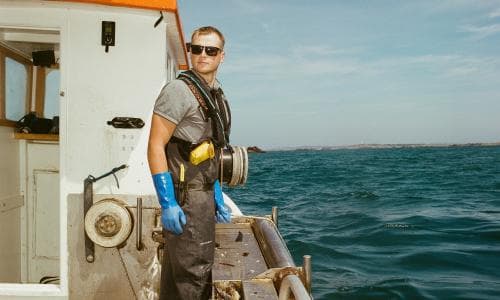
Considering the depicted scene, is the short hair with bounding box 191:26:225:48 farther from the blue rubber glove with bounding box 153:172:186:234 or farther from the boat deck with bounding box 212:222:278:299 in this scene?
the boat deck with bounding box 212:222:278:299

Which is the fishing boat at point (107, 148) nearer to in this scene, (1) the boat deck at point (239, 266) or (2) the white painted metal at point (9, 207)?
(1) the boat deck at point (239, 266)

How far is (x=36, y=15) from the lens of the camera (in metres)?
4.02

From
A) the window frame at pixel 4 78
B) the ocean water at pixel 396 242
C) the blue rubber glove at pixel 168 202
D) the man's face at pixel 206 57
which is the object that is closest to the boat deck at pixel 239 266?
the blue rubber glove at pixel 168 202

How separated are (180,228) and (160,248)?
1.55 m

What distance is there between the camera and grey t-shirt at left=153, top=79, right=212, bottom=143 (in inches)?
112

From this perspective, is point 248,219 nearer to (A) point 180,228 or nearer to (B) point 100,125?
(B) point 100,125

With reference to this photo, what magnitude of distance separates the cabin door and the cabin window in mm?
469

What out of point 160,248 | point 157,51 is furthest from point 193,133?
point 160,248

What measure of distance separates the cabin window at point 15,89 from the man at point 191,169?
10.4ft

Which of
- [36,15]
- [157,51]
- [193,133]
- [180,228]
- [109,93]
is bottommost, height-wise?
[180,228]

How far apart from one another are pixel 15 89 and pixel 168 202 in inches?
145

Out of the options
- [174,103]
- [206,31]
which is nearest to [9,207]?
[174,103]

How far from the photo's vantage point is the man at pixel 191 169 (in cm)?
290

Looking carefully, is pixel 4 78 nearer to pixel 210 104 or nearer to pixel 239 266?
pixel 210 104
